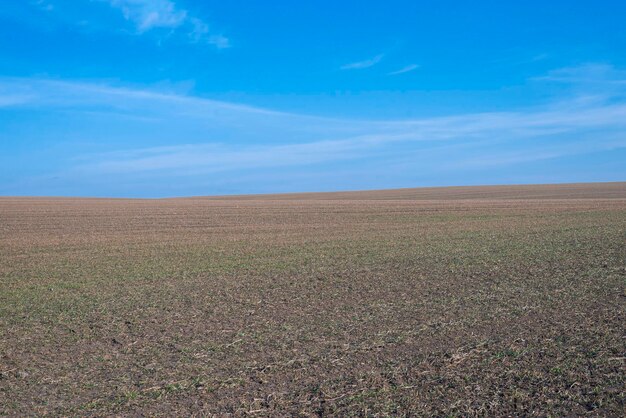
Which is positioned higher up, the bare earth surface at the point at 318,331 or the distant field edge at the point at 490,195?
the distant field edge at the point at 490,195

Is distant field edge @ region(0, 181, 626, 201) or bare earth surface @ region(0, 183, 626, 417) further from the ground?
distant field edge @ region(0, 181, 626, 201)

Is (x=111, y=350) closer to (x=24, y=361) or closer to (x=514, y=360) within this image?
(x=24, y=361)

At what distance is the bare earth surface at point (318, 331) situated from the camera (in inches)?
273

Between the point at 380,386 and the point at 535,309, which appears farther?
the point at 535,309

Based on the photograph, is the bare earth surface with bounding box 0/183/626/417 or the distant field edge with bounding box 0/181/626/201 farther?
the distant field edge with bounding box 0/181/626/201

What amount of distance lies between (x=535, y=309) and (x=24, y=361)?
908 cm

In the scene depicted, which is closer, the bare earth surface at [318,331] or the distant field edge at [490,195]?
the bare earth surface at [318,331]

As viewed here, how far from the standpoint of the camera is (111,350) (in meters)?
9.19

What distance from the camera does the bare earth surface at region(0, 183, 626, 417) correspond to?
6941 mm

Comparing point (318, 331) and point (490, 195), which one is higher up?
point (490, 195)

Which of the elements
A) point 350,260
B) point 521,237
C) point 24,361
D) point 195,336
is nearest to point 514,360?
point 195,336

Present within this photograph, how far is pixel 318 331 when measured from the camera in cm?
1003

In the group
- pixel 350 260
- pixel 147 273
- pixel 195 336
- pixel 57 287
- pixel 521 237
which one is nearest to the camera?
pixel 195 336

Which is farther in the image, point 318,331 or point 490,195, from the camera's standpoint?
point 490,195
